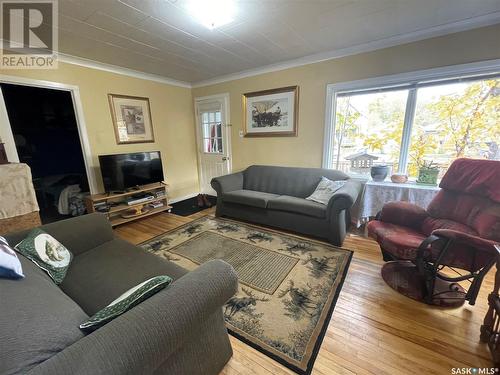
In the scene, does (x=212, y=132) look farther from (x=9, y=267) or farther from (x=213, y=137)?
(x=9, y=267)

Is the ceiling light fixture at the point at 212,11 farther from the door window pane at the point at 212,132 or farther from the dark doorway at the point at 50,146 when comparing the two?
the dark doorway at the point at 50,146

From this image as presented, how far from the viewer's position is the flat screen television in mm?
3062

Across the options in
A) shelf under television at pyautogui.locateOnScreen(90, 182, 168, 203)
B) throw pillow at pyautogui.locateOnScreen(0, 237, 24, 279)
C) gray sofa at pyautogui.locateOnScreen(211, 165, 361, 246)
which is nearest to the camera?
throw pillow at pyautogui.locateOnScreen(0, 237, 24, 279)

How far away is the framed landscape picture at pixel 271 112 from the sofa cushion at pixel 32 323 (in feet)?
10.7

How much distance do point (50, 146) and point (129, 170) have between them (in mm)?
1900

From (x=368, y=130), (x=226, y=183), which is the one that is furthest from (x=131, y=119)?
(x=368, y=130)

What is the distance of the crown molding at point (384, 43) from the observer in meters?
2.08

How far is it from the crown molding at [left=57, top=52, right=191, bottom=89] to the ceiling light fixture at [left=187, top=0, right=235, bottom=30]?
6.52 ft

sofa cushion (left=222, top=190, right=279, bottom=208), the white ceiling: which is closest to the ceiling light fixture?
the white ceiling

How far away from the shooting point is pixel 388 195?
254 cm

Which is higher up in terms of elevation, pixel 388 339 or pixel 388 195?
pixel 388 195

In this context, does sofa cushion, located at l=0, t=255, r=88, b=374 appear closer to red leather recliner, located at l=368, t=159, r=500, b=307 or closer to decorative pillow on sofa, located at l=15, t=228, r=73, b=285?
decorative pillow on sofa, located at l=15, t=228, r=73, b=285

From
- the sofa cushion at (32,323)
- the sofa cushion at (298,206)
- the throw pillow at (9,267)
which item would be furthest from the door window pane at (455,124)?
the throw pillow at (9,267)

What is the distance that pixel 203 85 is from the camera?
4250 millimetres
